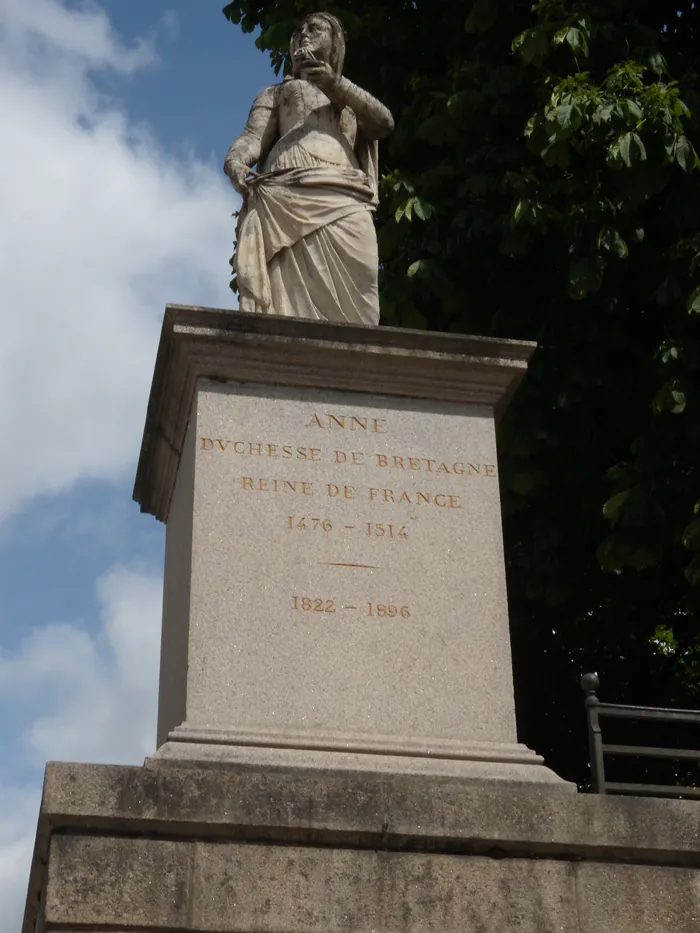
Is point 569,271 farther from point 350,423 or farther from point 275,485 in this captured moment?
point 275,485

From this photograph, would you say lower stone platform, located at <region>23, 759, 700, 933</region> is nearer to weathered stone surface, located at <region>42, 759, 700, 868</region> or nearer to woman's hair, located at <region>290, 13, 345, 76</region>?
weathered stone surface, located at <region>42, 759, 700, 868</region>

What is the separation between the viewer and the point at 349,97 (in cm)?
916

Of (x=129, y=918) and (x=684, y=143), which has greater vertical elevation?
(x=684, y=143)

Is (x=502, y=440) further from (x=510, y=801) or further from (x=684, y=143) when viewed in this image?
(x=510, y=801)

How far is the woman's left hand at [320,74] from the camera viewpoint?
9086 millimetres

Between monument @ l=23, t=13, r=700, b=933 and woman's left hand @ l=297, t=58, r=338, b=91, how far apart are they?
0.02m

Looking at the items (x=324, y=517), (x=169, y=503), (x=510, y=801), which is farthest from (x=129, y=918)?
(x=169, y=503)

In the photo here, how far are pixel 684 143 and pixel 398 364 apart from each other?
163 inches

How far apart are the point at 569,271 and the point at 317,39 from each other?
326 cm

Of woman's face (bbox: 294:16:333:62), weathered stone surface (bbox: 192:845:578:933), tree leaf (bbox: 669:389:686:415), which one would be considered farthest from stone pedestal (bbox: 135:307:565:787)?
tree leaf (bbox: 669:389:686:415)

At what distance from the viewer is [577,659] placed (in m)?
13.6

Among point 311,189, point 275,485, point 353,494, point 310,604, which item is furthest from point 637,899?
point 311,189

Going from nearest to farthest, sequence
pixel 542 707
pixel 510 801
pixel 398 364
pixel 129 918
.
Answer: pixel 129 918, pixel 510 801, pixel 398 364, pixel 542 707

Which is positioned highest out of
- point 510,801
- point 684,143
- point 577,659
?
point 684,143
